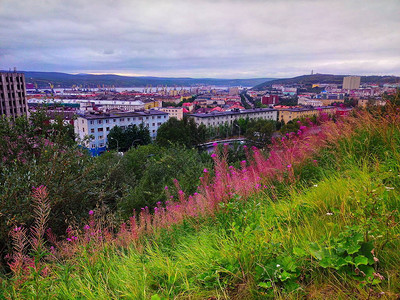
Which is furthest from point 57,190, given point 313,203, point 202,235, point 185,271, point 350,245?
point 350,245

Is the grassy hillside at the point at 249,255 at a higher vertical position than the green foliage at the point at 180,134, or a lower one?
higher

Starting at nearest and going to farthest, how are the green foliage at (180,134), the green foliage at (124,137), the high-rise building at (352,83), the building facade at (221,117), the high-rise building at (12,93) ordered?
1. the green foliage at (180,134)
2. the green foliage at (124,137)
3. the high-rise building at (12,93)
4. the building facade at (221,117)
5. the high-rise building at (352,83)

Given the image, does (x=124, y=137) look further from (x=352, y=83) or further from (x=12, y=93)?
(x=352, y=83)

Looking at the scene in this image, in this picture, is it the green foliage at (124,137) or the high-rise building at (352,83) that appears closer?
the green foliage at (124,137)

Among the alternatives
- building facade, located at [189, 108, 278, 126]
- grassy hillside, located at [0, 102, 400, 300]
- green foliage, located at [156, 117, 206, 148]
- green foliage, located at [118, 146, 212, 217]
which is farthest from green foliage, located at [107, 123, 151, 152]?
grassy hillside, located at [0, 102, 400, 300]

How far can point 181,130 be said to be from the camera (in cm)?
3456

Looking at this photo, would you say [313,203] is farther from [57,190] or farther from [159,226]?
[57,190]

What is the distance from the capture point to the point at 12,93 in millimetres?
41125

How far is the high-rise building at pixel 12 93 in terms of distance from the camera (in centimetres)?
3953

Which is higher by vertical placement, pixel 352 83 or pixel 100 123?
pixel 352 83

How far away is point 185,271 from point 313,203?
1.60 meters

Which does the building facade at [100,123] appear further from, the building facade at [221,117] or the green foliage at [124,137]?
the building facade at [221,117]

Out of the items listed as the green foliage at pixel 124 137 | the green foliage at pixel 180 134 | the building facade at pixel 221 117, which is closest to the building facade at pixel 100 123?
the green foliage at pixel 124 137

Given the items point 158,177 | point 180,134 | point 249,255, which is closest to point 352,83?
point 180,134
